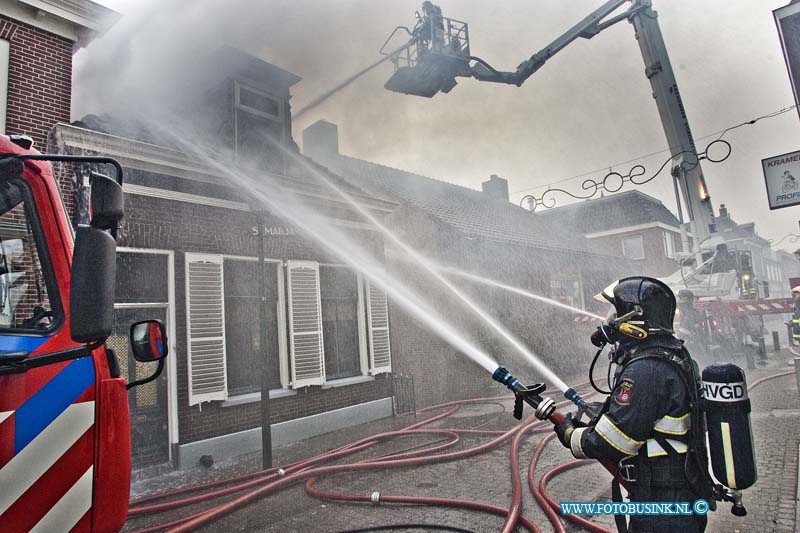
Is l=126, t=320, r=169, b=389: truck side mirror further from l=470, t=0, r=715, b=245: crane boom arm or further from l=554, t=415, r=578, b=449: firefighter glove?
l=470, t=0, r=715, b=245: crane boom arm

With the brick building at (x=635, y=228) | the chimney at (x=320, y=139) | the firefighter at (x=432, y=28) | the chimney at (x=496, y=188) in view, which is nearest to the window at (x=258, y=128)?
the firefighter at (x=432, y=28)

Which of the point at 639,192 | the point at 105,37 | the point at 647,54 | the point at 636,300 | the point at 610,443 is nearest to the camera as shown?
the point at 610,443

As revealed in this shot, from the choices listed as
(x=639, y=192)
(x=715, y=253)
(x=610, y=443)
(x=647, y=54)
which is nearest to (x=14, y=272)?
(x=610, y=443)

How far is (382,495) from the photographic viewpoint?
4918mm

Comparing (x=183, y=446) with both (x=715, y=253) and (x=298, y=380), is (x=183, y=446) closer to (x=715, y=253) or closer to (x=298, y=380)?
(x=298, y=380)

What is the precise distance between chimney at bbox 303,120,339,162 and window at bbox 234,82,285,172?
21.1ft

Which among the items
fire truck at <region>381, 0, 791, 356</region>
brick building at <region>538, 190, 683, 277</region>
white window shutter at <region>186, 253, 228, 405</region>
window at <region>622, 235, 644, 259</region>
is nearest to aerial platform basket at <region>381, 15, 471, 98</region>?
fire truck at <region>381, 0, 791, 356</region>

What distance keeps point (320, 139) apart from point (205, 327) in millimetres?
10077

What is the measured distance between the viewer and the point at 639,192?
2981 cm

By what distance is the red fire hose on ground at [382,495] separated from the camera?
4.31 meters

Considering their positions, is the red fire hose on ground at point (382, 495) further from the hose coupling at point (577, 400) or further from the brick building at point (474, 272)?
the brick building at point (474, 272)

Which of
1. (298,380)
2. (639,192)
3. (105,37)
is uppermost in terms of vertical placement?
(639,192)

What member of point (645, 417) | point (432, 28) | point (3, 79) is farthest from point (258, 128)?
point (645, 417)

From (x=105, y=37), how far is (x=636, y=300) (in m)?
8.06
